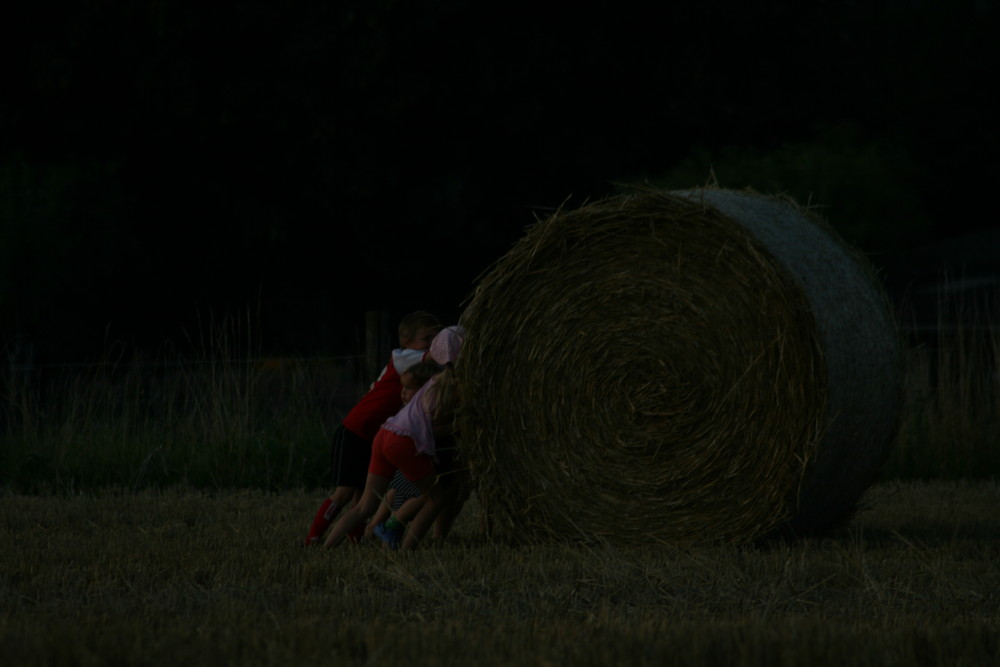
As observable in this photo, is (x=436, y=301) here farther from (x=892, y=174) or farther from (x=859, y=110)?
(x=859, y=110)

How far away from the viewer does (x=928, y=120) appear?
35.2 m

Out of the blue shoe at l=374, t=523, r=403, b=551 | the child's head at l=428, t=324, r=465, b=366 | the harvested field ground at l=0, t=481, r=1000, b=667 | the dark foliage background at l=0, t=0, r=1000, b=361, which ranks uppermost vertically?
the dark foliage background at l=0, t=0, r=1000, b=361

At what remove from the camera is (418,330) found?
312 inches

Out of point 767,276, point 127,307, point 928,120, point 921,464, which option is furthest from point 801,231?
point 928,120

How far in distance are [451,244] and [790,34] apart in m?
6.59

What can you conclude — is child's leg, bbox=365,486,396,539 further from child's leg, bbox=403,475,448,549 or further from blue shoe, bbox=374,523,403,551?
child's leg, bbox=403,475,448,549

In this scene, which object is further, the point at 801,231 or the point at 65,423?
the point at 65,423

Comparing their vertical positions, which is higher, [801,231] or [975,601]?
[801,231]

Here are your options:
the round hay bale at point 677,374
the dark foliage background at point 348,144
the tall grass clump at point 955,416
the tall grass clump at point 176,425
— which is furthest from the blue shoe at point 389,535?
the dark foliage background at point 348,144

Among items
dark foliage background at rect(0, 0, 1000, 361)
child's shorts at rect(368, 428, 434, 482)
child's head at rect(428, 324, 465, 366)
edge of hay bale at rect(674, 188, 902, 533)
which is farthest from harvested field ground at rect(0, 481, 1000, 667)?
dark foliage background at rect(0, 0, 1000, 361)

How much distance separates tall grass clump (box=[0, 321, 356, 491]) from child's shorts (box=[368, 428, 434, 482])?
344 centimetres

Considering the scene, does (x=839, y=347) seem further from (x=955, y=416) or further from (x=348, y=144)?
(x=348, y=144)

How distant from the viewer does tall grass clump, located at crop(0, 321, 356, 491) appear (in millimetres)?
10922

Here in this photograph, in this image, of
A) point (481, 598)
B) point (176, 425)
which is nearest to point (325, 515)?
point (481, 598)
